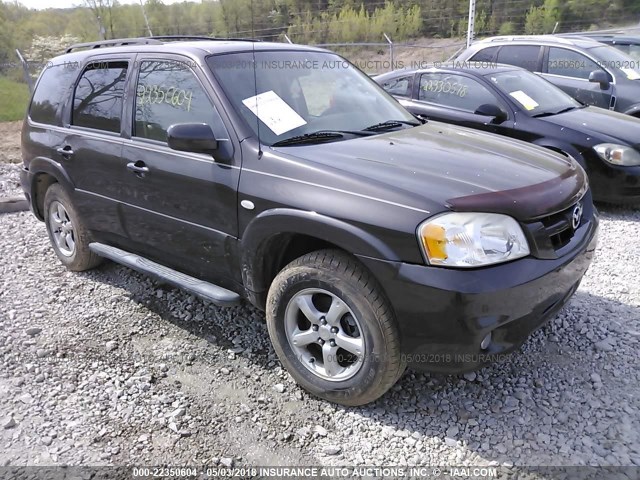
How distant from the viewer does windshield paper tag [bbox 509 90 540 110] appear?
5.86 m

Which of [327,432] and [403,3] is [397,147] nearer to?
[327,432]

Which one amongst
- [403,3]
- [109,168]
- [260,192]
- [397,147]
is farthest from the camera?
[403,3]

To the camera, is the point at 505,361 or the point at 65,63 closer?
the point at 505,361

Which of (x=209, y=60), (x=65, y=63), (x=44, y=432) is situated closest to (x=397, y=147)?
(x=209, y=60)

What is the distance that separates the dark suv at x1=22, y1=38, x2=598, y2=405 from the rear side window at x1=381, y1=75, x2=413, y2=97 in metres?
3.01

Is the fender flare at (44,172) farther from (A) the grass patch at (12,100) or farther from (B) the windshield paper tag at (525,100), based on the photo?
(A) the grass patch at (12,100)

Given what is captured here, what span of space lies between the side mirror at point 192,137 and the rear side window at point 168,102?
0.12 meters

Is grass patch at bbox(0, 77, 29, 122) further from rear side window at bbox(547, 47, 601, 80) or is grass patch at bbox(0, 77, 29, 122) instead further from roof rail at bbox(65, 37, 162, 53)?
rear side window at bbox(547, 47, 601, 80)

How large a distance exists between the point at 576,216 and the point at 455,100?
3835mm

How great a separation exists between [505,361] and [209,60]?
2.53m

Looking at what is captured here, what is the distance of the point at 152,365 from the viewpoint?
3.21 metres

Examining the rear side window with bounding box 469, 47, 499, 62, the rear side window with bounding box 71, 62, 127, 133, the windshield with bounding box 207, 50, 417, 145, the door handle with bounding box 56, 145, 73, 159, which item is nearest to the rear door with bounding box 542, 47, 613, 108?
the rear side window with bounding box 469, 47, 499, 62

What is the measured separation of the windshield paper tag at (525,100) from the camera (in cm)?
586

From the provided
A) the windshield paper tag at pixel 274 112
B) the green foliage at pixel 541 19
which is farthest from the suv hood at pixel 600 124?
the green foliage at pixel 541 19
